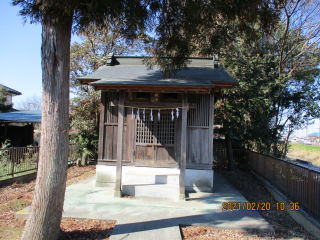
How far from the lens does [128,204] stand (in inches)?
234

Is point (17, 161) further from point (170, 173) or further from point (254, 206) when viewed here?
point (254, 206)

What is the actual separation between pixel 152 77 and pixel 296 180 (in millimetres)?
5192

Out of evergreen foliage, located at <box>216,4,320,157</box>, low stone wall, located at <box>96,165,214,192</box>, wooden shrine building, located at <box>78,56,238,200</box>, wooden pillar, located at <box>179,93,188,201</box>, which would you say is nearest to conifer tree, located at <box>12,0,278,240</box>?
wooden shrine building, located at <box>78,56,238,200</box>

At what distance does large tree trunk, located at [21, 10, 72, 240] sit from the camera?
376cm

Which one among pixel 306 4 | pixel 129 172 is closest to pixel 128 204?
pixel 129 172

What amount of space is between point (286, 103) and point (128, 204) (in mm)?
9012

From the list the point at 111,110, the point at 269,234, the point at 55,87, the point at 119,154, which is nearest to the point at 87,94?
the point at 111,110

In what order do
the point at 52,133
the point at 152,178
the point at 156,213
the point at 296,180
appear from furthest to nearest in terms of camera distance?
the point at 152,178, the point at 296,180, the point at 156,213, the point at 52,133

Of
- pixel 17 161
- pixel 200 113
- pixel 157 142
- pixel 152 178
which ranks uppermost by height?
pixel 200 113

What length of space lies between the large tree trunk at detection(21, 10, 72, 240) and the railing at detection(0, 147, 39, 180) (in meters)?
5.17

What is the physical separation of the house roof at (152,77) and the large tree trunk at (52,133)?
93.1 inches

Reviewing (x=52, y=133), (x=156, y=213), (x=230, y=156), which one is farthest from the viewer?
(x=230, y=156)

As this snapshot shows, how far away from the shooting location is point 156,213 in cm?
534

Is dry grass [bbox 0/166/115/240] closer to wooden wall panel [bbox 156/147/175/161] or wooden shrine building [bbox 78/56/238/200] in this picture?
wooden shrine building [bbox 78/56/238/200]
